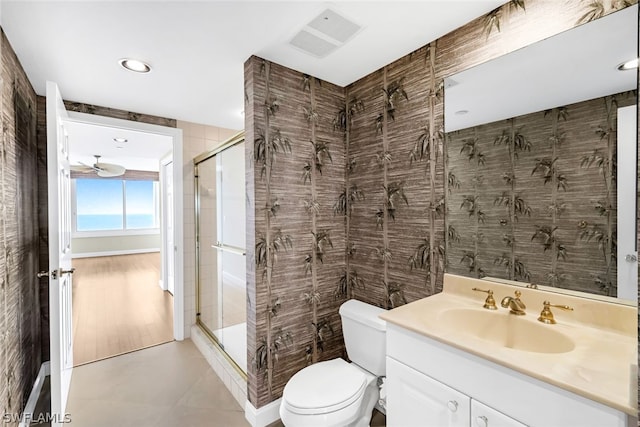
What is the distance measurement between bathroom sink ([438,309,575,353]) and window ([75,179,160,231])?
858 cm

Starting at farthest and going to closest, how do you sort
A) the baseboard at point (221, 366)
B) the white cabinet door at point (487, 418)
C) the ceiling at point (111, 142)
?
1. the ceiling at point (111, 142)
2. the baseboard at point (221, 366)
3. the white cabinet door at point (487, 418)

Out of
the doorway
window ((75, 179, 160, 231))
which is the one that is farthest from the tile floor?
window ((75, 179, 160, 231))

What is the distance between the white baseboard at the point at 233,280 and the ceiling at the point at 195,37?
1.48 meters

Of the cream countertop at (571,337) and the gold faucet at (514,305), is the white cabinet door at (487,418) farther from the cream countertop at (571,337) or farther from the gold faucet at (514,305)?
the gold faucet at (514,305)

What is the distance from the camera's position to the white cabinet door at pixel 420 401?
40.3 inches

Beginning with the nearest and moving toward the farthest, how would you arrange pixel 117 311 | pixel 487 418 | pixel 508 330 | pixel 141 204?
pixel 487 418
pixel 508 330
pixel 117 311
pixel 141 204

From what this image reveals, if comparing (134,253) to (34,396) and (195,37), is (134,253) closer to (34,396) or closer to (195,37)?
(34,396)

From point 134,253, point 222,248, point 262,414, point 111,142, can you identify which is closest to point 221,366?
point 262,414

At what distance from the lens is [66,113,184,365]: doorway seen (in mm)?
2891

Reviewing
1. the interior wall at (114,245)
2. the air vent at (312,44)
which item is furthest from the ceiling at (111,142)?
the interior wall at (114,245)

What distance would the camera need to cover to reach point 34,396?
6.59 feet

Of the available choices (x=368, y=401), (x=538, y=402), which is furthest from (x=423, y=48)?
(x=368, y=401)

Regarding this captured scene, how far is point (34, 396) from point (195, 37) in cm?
267

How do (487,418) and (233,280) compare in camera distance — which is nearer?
(487,418)
